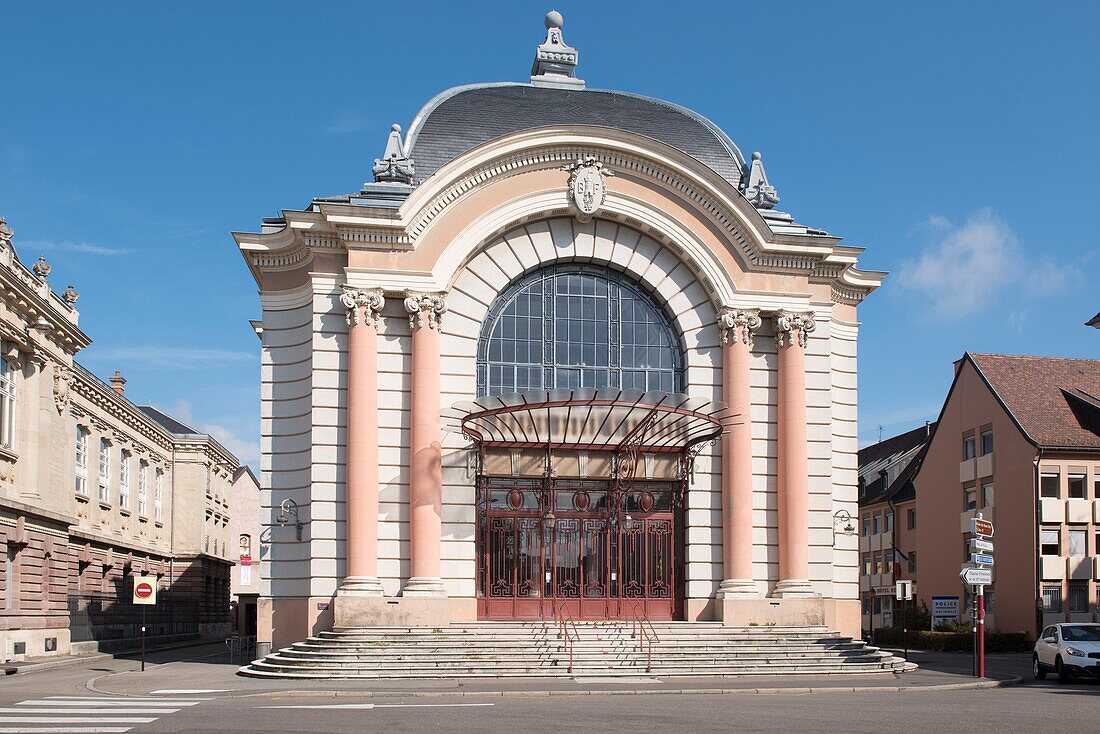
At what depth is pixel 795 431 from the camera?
3148 cm

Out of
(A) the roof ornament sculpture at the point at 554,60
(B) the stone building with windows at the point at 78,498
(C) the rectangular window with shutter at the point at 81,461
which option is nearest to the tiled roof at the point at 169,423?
(B) the stone building with windows at the point at 78,498

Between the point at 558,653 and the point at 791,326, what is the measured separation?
34.8 ft

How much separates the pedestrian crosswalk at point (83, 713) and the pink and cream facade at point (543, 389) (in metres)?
7.61

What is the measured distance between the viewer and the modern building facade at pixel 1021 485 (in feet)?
156

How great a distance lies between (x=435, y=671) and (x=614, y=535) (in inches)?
291

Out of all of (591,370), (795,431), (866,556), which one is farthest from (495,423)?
(866,556)

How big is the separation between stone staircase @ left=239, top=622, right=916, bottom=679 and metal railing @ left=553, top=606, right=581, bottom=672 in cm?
9

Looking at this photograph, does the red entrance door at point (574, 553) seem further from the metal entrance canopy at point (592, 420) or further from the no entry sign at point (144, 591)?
the no entry sign at point (144, 591)

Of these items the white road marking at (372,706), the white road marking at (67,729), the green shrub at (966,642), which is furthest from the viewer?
the green shrub at (966,642)

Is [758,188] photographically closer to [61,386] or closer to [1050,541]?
[1050,541]

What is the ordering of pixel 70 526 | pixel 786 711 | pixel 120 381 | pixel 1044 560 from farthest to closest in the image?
pixel 120 381 → pixel 1044 560 → pixel 70 526 → pixel 786 711

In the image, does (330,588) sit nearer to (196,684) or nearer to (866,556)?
(196,684)

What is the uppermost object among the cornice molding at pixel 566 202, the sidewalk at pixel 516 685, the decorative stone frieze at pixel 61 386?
the cornice molding at pixel 566 202

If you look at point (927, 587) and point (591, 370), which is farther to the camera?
point (927, 587)
